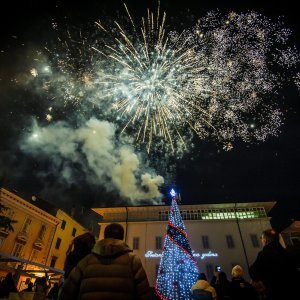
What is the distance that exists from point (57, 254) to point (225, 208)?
930 inches

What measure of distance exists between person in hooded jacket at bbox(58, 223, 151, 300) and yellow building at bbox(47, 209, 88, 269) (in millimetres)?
31199

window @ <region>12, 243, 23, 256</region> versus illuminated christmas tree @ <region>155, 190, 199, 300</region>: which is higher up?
window @ <region>12, 243, 23, 256</region>

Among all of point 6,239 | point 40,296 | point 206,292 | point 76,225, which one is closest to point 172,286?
point 40,296

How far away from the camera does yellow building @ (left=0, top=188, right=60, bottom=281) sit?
2472 cm

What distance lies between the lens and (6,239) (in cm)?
2467

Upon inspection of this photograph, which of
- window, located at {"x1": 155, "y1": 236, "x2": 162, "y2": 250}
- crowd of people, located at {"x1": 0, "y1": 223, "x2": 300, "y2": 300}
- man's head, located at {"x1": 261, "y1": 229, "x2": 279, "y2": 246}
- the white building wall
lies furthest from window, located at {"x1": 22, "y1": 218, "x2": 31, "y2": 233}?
man's head, located at {"x1": 261, "y1": 229, "x2": 279, "y2": 246}

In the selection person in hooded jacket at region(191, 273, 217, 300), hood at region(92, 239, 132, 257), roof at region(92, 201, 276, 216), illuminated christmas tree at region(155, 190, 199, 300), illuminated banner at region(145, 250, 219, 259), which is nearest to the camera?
hood at region(92, 239, 132, 257)

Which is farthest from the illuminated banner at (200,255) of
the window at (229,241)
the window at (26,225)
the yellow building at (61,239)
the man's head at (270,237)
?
the man's head at (270,237)

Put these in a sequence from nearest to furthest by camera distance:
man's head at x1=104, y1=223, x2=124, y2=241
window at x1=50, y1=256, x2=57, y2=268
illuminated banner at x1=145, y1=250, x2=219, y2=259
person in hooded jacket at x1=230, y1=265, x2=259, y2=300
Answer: man's head at x1=104, y1=223, x2=124, y2=241 → person in hooded jacket at x1=230, y1=265, x2=259, y2=300 → illuminated banner at x1=145, y1=250, x2=219, y2=259 → window at x1=50, y1=256, x2=57, y2=268

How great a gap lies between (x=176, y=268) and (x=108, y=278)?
15.6 meters

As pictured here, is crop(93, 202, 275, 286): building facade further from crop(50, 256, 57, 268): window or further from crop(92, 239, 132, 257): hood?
crop(92, 239, 132, 257): hood

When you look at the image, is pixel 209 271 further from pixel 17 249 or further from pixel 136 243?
pixel 17 249

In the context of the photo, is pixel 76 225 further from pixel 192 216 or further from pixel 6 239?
pixel 192 216

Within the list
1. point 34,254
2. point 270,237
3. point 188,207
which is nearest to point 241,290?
point 270,237
